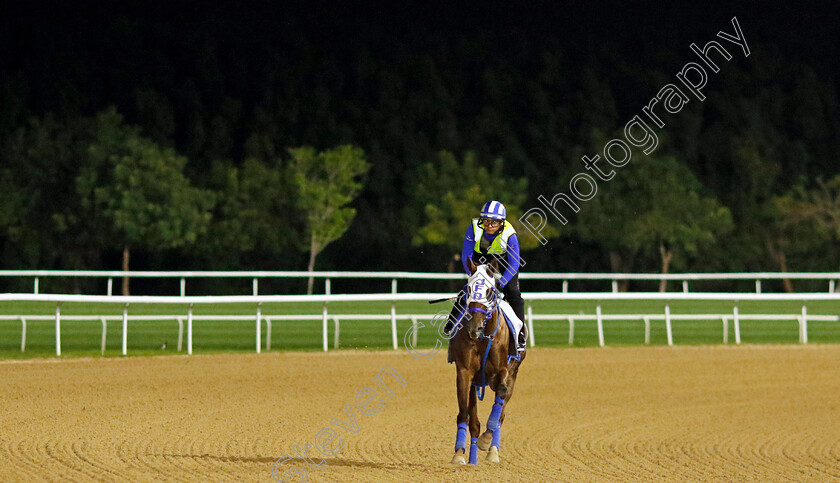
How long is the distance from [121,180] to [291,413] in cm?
2943

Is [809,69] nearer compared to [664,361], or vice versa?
[664,361]

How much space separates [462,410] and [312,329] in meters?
13.3

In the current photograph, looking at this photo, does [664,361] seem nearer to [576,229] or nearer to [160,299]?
[160,299]

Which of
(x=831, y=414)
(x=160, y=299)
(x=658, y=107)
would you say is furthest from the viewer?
(x=658, y=107)

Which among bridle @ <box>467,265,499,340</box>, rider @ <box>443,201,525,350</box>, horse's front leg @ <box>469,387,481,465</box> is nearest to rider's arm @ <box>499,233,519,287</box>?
rider @ <box>443,201,525,350</box>

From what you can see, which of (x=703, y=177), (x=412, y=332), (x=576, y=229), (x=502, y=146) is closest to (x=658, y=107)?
(x=703, y=177)

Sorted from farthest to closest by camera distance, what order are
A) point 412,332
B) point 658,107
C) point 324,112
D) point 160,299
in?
point 658,107 < point 324,112 < point 412,332 < point 160,299

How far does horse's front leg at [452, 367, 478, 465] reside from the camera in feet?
Answer: 23.8

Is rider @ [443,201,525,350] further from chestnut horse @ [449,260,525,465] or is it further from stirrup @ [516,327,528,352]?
stirrup @ [516,327,528,352]

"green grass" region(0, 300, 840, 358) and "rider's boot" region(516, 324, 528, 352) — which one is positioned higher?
"rider's boot" region(516, 324, 528, 352)

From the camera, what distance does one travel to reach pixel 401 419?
9875mm

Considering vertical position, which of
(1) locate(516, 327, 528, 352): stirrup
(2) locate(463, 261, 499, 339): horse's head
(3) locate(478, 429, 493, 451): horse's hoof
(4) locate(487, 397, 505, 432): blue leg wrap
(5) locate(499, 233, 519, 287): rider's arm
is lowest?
(3) locate(478, 429, 493, 451): horse's hoof

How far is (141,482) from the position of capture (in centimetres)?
655

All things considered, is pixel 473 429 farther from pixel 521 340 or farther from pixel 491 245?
pixel 491 245
